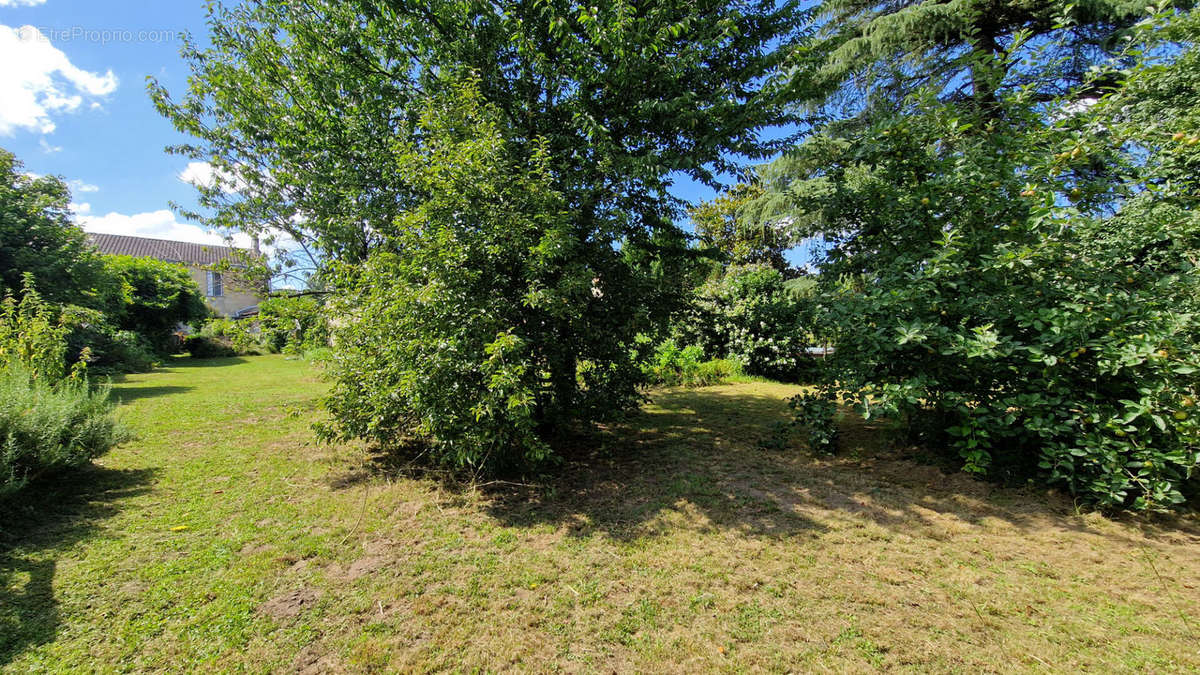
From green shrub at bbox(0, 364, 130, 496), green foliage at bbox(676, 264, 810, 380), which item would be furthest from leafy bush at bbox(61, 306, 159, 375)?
green foliage at bbox(676, 264, 810, 380)

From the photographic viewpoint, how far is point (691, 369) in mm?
10852

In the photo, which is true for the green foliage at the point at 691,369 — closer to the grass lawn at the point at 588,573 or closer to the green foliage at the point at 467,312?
the grass lawn at the point at 588,573

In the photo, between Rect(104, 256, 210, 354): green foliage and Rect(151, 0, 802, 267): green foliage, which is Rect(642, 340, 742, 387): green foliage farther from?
Rect(104, 256, 210, 354): green foliage

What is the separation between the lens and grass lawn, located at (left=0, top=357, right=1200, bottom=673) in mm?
2092

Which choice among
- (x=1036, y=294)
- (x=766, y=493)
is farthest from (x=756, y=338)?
(x=766, y=493)

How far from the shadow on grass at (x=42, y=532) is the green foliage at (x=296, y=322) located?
195 centimetres

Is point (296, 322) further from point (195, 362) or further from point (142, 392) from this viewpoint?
point (195, 362)

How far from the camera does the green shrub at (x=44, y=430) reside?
3.34 metres

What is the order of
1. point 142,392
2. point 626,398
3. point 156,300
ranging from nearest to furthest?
point 626,398
point 142,392
point 156,300

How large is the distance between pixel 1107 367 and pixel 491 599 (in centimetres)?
464

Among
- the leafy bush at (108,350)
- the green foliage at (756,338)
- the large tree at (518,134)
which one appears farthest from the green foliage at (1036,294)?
the leafy bush at (108,350)

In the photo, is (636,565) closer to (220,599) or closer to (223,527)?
(220,599)

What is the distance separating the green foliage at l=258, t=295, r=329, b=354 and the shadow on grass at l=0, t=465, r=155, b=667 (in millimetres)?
1946

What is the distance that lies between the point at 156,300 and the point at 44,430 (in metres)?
19.9
